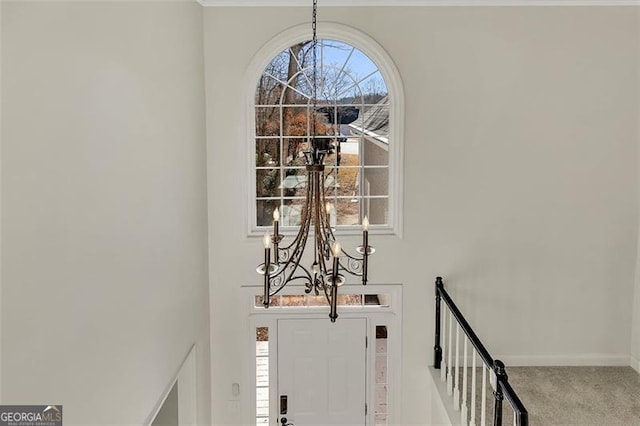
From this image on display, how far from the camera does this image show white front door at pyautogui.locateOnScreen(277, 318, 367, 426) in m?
5.39

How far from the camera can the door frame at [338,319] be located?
5.30m

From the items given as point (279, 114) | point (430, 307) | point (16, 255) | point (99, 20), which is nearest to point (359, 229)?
point (430, 307)

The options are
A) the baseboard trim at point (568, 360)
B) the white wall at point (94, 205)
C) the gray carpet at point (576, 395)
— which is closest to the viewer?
the white wall at point (94, 205)

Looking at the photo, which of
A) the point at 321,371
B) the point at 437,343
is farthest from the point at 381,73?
the point at 321,371

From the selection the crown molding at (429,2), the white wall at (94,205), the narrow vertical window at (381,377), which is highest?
the crown molding at (429,2)

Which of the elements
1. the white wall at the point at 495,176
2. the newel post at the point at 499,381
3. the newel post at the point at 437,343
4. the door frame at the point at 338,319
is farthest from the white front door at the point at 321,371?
the newel post at the point at 499,381

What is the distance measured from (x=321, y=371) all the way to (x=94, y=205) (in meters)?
3.40

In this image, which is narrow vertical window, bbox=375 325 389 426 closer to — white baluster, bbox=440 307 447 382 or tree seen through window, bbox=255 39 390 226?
white baluster, bbox=440 307 447 382

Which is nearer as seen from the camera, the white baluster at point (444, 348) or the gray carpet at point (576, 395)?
the gray carpet at point (576, 395)

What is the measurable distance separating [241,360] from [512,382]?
8.36 ft

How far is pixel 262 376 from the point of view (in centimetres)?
542

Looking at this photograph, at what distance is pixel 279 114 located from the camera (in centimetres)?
518

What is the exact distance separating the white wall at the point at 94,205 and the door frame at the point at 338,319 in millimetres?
1176

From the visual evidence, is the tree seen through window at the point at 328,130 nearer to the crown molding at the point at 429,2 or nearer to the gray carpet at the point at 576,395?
the crown molding at the point at 429,2
